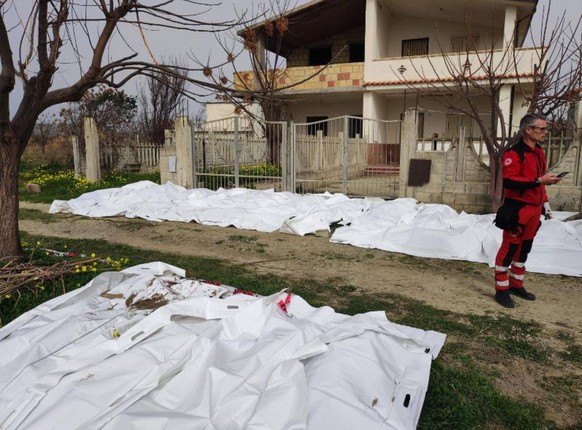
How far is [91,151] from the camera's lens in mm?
16062

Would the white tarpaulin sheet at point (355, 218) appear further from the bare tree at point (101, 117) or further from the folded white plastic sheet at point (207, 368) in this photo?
the bare tree at point (101, 117)

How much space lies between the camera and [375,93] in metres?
18.9

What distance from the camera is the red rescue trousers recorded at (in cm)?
436

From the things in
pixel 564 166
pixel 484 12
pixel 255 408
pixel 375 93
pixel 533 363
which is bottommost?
pixel 533 363

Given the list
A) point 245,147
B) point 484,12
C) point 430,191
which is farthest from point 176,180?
point 484,12

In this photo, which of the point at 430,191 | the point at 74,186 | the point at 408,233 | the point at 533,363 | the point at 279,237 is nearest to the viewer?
the point at 533,363

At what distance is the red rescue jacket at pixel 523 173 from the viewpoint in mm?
4295

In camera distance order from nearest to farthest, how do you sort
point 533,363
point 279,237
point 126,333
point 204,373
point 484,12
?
point 204,373 < point 126,333 < point 533,363 < point 279,237 < point 484,12

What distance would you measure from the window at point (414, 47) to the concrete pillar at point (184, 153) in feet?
38.1

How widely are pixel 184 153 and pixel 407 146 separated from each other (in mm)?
6585

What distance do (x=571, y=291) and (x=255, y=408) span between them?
14.5ft

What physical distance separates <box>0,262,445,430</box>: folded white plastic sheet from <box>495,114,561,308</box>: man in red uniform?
4.86ft

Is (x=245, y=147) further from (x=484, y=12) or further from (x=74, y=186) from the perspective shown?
(x=484, y=12)

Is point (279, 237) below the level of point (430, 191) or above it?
below
